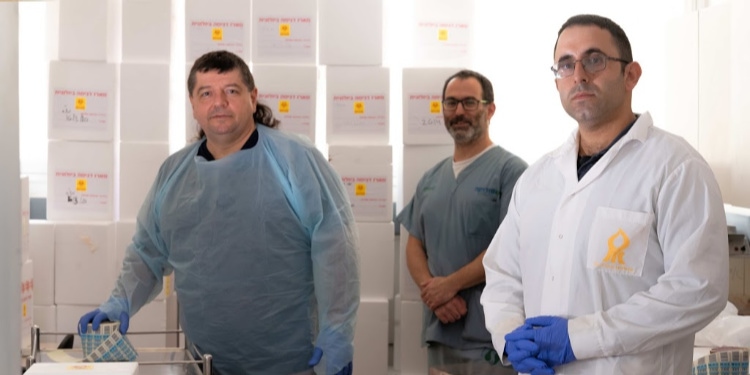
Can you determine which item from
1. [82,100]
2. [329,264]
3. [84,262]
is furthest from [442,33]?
[84,262]

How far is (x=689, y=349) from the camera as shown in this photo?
73.8 inches

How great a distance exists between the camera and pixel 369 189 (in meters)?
3.97

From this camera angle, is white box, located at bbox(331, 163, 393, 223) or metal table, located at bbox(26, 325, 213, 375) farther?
white box, located at bbox(331, 163, 393, 223)

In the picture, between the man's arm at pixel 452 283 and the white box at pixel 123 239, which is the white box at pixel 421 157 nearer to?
the man's arm at pixel 452 283

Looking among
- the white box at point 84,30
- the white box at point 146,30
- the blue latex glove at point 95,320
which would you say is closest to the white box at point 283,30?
the white box at point 146,30

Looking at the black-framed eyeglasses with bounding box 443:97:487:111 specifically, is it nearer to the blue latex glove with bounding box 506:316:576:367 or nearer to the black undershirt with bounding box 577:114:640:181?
the black undershirt with bounding box 577:114:640:181

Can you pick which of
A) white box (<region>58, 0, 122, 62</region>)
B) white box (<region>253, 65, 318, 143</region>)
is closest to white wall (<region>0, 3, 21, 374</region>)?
white box (<region>253, 65, 318, 143</region>)

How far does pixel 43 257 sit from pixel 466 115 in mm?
1810

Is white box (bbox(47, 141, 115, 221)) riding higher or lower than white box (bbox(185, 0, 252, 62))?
lower

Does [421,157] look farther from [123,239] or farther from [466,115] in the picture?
[123,239]

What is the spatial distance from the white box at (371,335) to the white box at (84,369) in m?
2.35

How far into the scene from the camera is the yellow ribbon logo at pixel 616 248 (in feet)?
5.90

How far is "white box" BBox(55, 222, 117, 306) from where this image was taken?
153 inches

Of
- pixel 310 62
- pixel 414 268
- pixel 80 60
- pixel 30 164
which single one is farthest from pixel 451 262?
pixel 30 164
